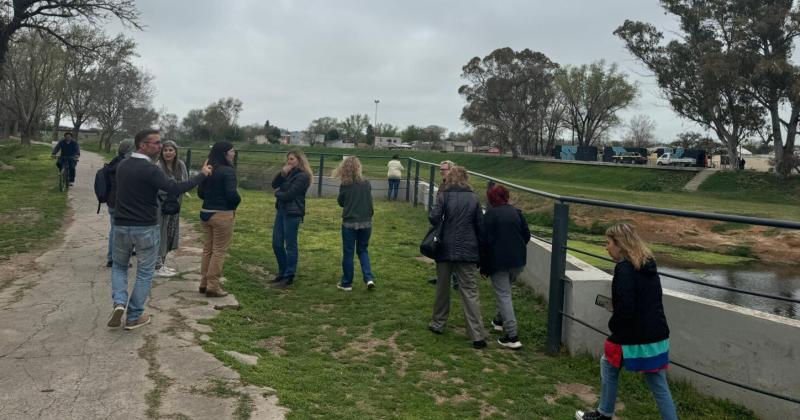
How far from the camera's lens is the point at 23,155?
28172 mm

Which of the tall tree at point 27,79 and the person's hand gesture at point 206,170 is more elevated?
the tall tree at point 27,79

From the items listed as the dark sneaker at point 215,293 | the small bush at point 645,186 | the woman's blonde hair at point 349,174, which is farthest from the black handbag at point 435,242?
the small bush at point 645,186

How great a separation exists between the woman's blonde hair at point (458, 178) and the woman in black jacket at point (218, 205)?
6.92 feet

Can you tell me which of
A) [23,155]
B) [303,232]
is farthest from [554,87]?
[303,232]

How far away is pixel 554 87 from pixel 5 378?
5859 centimetres

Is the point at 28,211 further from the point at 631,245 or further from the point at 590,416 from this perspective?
the point at 631,245

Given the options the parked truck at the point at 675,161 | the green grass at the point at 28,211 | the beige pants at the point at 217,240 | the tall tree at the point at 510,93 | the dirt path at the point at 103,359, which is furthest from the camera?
the tall tree at the point at 510,93

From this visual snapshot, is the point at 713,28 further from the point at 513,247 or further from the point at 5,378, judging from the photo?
the point at 5,378

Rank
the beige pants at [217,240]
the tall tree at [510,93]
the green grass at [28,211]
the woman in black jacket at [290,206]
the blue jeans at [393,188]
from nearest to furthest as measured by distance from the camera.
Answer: the beige pants at [217,240] < the woman in black jacket at [290,206] < the green grass at [28,211] < the blue jeans at [393,188] < the tall tree at [510,93]

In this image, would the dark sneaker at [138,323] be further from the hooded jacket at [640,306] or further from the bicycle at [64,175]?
the bicycle at [64,175]

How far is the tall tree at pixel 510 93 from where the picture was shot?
175 ft

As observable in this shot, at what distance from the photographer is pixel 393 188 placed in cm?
1559

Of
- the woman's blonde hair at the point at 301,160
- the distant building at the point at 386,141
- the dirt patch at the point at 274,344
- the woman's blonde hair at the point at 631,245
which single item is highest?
the distant building at the point at 386,141

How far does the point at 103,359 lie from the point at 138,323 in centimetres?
73
